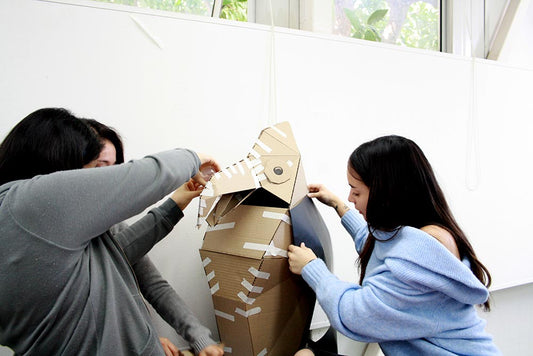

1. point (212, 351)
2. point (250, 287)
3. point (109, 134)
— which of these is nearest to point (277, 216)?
point (250, 287)

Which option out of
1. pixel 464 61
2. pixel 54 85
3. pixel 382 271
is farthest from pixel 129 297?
pixel 464 61

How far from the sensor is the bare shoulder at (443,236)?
0.84 metres

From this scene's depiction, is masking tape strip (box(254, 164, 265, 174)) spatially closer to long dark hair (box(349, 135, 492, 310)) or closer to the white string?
long dark hair (box(349, 135, 492, 310))

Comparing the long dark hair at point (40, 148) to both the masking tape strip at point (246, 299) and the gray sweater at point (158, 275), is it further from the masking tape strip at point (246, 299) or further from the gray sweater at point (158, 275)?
the masking tape strip at point (246, 299)

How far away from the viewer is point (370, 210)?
92cm

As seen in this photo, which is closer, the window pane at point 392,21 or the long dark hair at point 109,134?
the long dark hair at point 109,134

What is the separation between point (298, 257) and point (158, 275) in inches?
20.1

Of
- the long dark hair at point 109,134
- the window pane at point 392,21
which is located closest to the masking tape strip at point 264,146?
the long dark hair at point 109,134

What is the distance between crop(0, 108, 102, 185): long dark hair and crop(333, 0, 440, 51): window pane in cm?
148

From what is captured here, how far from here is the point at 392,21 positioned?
197 cm

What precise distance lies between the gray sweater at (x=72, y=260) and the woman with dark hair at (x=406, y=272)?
16.8 inches

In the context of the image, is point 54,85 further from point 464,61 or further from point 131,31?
point 464,61

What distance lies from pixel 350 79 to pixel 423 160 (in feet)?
2.44

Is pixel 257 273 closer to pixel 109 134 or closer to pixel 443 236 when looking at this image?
pixel 443 236
